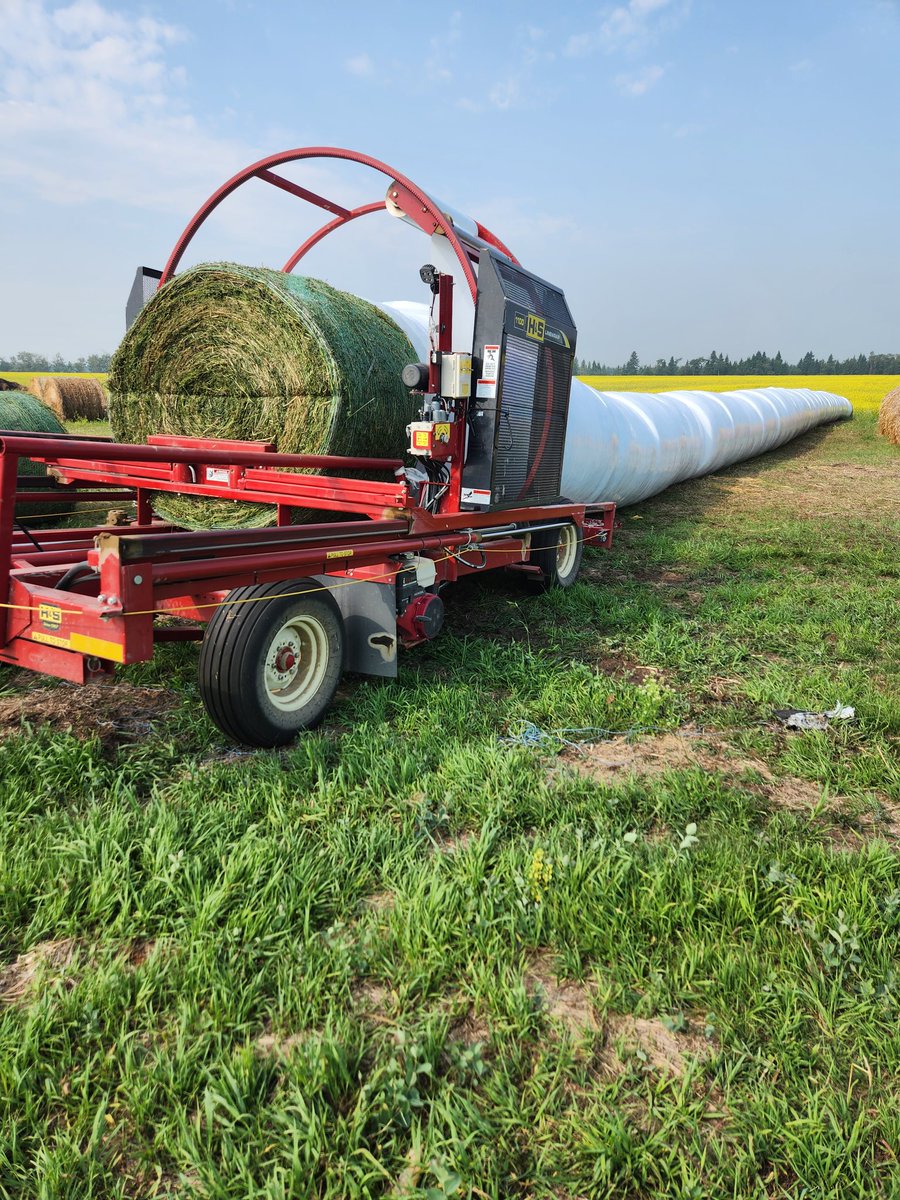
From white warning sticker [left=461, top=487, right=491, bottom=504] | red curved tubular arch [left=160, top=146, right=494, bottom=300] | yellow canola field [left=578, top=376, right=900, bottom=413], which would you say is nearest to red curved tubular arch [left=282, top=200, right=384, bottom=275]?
red curved tubular arch [left=160, top=146, right=494, bottom=300]

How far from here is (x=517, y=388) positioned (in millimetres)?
5031

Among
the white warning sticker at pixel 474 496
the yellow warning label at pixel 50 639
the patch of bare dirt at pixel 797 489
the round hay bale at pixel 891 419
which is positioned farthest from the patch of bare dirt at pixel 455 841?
the round hay bale at pixel 891 419

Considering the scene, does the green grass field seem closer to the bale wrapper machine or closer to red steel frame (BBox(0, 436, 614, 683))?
the bale wrapper machine

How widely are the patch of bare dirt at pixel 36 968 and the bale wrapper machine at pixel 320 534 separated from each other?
0.96 metres

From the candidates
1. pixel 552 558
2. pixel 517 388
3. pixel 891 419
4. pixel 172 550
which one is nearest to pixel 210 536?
pixel 172 550

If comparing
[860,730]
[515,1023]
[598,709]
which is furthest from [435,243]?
[515,1023]

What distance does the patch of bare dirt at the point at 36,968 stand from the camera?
1992 mm

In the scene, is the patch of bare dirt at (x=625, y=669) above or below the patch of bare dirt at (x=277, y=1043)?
above

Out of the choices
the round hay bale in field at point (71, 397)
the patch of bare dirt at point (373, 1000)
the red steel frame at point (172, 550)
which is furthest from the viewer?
the round hay bale in field at point (71, 397)

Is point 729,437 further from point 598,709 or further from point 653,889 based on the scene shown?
point 653,889

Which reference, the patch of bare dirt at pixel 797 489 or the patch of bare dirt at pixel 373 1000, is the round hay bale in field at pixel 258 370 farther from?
the patch of bare dirt at pixel 797 489

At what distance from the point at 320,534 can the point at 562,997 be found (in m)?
2.17

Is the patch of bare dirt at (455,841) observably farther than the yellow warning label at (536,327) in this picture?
No

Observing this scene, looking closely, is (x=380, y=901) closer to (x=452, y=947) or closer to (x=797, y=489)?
(x=452, y=947)
